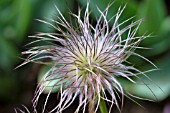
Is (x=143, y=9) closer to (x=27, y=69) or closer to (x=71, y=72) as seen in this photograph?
(x=27, y=69)

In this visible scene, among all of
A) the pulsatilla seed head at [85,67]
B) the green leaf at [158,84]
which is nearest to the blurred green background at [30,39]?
the green leaf at [158,84]

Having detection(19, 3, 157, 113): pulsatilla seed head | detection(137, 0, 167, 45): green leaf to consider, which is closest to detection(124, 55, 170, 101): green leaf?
detection(137, 0, 167, 45): green leaf

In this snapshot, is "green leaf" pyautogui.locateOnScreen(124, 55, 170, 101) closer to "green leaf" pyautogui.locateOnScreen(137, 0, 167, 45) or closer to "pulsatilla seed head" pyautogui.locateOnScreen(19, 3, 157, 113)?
"green leaf" pyautogui.locateOnScreen(137, 0, 167, 45)

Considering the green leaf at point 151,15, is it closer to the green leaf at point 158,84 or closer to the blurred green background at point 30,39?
the blurred green background at point 30,39

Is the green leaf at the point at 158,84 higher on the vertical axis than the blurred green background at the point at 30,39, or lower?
lower

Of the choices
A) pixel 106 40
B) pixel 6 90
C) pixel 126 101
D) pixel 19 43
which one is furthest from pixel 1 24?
pixel 106 40

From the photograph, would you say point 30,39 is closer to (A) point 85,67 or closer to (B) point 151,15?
(B) point 151,15

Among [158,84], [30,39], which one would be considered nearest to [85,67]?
[158,84]

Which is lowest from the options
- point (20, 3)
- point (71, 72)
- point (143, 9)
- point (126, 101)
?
point (71, 72)
